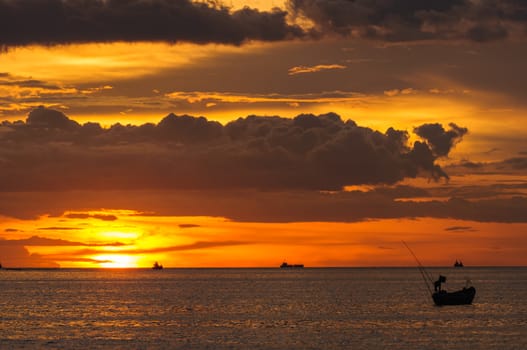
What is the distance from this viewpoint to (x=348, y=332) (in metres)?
112

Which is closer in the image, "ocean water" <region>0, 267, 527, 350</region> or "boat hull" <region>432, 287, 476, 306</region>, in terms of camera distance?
"ocean water" <region>0, 267, 527, 350</region>

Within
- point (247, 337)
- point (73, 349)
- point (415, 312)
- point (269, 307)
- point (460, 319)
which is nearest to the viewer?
point (73, 349)

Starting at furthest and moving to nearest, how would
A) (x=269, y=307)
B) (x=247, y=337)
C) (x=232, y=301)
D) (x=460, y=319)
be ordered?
1. (x=232, y=301)
2. (x=269, y=307)
3. (x=460, y=319)
4. (x=247, y=337)

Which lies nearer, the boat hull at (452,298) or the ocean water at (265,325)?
the ocean water at (265,325)

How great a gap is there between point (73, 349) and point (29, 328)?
27.0 metres

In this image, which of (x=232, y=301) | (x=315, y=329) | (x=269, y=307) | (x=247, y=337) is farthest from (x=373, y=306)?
(x=247, y=337)

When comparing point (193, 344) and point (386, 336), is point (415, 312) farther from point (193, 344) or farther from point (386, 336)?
point (193, 344)

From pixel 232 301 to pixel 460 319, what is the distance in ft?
218

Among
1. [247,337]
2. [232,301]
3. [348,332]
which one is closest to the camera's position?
[247,337]

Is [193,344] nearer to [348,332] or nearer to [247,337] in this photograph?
[247,337]

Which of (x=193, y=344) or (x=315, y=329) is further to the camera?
(x=315, y=329)

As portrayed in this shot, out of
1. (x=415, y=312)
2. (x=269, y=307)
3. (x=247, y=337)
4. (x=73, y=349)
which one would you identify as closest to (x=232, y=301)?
(x=269, y=307)

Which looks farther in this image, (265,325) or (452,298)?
(452,298)

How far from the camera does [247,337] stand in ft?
344
